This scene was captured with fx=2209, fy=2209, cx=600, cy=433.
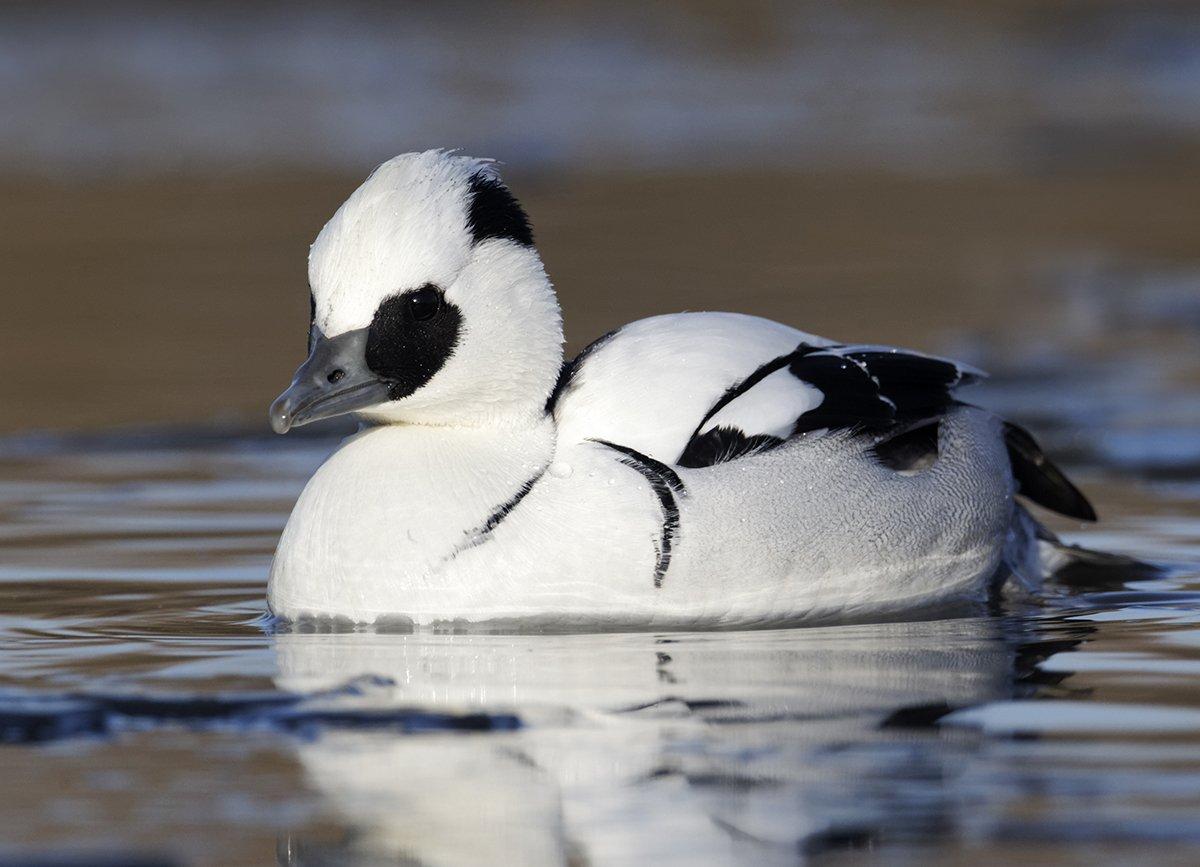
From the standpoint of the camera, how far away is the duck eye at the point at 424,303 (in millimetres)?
6027

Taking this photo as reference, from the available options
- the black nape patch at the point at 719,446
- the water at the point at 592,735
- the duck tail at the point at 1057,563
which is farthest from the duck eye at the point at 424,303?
A: the duck tail at the point at 1057,563

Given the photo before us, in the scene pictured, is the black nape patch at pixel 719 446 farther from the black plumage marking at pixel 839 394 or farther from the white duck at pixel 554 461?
the black plumage marking at pixel 839 394

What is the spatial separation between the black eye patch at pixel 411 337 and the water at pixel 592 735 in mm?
754

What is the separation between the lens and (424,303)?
6.05 m

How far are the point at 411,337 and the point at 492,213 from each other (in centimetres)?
41

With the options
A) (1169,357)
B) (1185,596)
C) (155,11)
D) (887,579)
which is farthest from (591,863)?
(155,11)

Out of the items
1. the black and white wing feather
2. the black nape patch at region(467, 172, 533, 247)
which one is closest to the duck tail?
the black and white wing feather

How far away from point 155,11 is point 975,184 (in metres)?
13.6

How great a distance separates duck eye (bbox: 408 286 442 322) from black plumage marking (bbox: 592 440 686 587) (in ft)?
2.07

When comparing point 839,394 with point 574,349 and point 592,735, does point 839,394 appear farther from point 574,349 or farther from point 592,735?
point 574,349

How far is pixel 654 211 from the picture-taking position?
650 inches

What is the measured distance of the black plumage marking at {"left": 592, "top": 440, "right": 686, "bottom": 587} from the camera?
19.3 ft

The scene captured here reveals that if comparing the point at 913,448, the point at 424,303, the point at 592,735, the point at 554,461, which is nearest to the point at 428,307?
the point at 424,303

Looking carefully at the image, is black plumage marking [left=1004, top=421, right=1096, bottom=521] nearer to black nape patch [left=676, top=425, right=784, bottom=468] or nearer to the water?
the water
